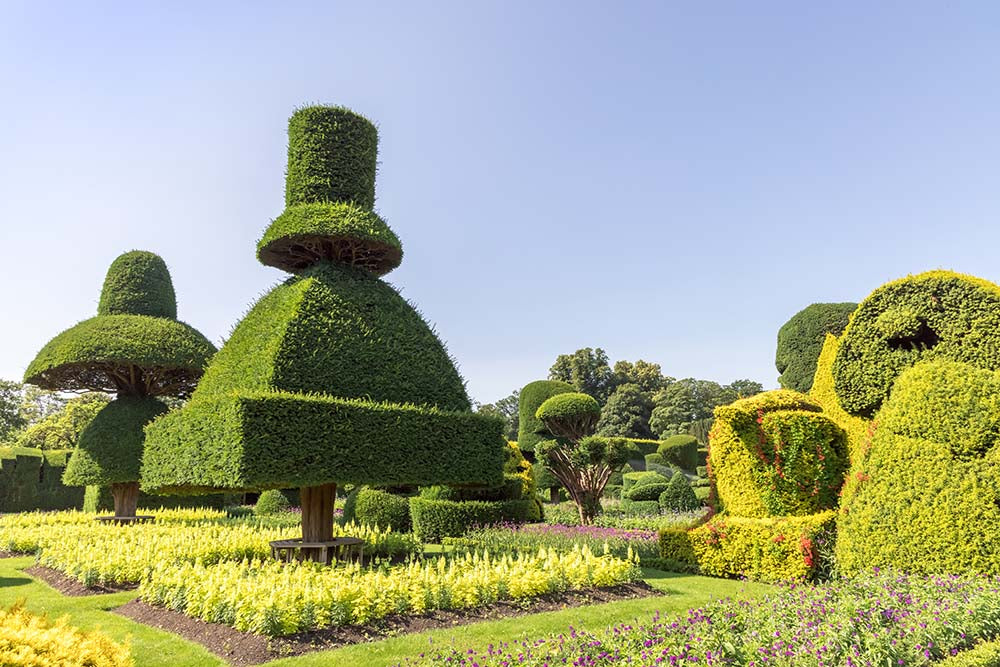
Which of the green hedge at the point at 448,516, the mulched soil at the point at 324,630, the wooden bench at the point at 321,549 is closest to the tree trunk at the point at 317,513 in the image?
the wooden bench at the point at 321,549

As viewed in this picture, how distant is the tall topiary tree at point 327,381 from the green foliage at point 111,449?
8911mm

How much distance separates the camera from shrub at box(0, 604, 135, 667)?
14.1 ft

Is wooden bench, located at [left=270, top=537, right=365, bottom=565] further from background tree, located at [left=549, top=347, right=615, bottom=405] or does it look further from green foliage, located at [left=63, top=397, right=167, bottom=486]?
background tree, located at [left=549, top=347, right=615, bottom=405]

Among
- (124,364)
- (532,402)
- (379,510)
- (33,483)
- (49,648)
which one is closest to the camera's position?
(49,648)

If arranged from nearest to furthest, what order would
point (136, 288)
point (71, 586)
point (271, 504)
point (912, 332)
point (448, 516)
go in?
point (912, 332) < point (71, 586) < point (448, 516) < point (136, 288) < point (271, 504)

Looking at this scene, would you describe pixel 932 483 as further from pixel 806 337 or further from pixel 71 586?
pixel 71 586

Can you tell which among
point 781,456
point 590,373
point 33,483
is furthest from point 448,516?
point 590,373

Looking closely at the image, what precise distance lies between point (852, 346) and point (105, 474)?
66.8ft

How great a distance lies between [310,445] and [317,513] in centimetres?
219

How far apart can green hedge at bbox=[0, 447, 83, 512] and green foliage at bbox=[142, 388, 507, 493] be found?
20948 mm

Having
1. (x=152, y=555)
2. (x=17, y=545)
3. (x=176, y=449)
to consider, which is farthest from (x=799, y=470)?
(x=17, y=545)

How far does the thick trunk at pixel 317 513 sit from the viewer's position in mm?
11477

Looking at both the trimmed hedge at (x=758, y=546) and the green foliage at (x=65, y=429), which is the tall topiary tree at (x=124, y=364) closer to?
the trimmed hedge at (x=758, y=546)

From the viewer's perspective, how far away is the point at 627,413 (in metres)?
57.2
